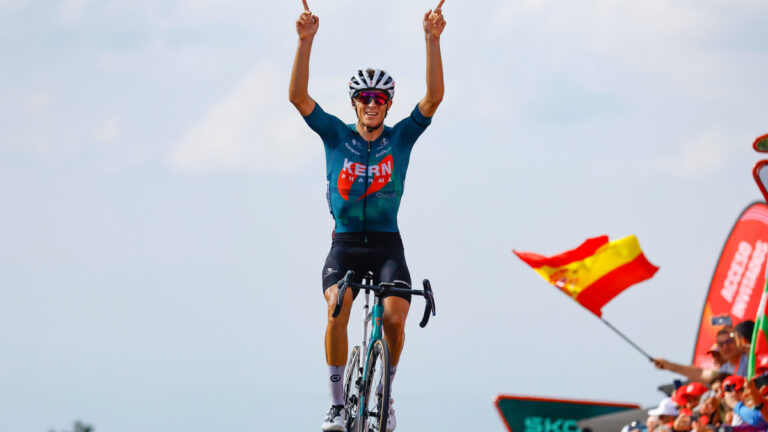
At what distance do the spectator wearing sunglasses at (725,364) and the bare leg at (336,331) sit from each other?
13.7ft

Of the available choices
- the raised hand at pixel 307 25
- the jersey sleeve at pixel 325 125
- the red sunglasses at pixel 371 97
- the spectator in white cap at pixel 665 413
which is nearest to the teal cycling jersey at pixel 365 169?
the jersey sleeve at pixel 325 125

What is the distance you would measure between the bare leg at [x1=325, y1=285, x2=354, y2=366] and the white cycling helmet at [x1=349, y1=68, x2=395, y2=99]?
1979 millimetres

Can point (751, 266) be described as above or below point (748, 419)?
above

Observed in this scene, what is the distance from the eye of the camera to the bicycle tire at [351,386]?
1084 centimetres

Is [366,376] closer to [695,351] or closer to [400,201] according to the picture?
[400,201]

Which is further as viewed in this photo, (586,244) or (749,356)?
(586,244)

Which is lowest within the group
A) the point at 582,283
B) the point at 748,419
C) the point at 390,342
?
the point at 748,419

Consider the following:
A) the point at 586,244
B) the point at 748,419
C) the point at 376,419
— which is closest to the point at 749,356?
the point at 748,419

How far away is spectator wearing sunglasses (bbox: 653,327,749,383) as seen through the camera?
495 inches

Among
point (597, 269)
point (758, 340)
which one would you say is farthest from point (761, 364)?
point (597, 269)

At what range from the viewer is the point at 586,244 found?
15.6 m

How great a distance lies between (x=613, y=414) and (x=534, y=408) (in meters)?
0.98

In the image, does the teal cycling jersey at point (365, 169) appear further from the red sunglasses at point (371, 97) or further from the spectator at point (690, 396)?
the spectator at point (690, 396)

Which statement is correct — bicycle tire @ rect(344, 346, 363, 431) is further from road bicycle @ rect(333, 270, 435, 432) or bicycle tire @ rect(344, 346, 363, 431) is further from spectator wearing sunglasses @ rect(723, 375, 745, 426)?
spectator wearing sunglasses @ rect(723, 375, 745, 426)
